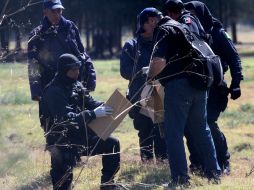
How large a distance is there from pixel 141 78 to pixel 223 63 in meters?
0.98

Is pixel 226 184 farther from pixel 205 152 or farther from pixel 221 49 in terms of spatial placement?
pixel 221 49

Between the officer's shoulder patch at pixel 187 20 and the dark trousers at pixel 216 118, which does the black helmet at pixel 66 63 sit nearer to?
the officer's shoulder patch at pixel 187 20

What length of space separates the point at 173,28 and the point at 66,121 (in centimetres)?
133

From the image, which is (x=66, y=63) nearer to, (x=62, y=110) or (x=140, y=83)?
(x=62, y=110)

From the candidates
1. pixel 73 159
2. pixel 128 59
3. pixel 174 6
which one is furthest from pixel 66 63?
pixel 128 59

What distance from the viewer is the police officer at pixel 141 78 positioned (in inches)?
307

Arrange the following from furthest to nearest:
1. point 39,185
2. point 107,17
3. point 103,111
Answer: point 107,17
point 39,185
point 103,111

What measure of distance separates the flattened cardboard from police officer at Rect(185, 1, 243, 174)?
4.04ft

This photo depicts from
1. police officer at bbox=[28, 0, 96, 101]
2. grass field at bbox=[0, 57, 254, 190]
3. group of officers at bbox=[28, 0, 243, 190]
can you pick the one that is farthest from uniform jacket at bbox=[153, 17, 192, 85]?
police officer at bbox=[28, 0, 96, 101]

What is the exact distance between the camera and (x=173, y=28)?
625 cm

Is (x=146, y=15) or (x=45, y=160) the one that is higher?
(x=146, y=15)

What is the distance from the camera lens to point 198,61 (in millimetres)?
6418

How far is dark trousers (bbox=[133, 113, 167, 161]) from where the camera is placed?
815 cm

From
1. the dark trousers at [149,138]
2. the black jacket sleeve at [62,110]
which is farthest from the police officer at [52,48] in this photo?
the black jacket sleeve at [62,110]
